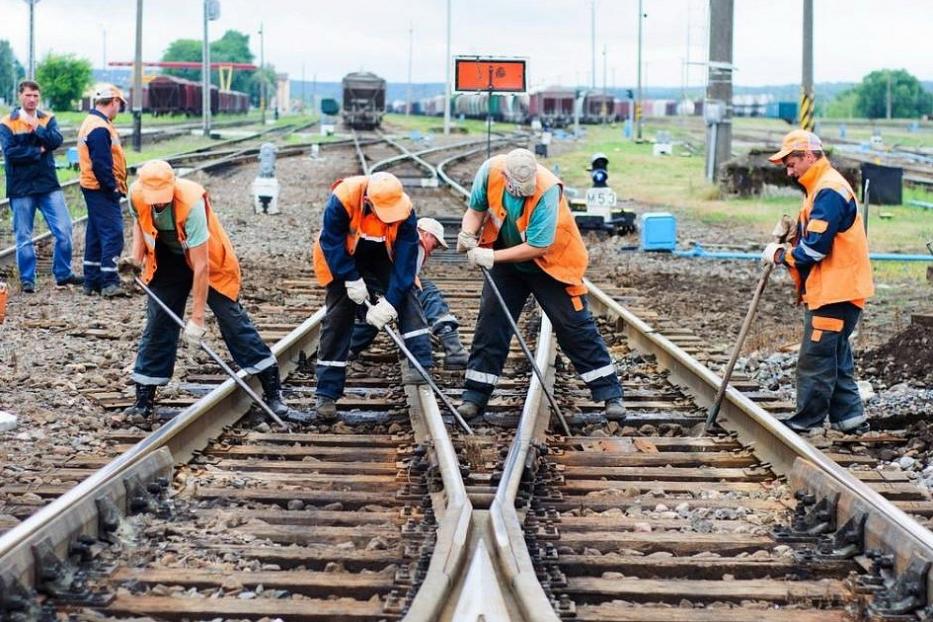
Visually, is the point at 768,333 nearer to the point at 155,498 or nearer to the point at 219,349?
the point at 219,349

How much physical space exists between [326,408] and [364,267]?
0.99 meters

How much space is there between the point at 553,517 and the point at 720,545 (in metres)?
0.73

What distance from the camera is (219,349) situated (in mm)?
9844

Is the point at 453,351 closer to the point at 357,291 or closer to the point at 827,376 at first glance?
the point at 357,291

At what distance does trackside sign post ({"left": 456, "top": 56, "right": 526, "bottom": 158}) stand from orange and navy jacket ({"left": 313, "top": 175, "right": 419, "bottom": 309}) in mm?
10443

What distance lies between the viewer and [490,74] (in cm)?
1798

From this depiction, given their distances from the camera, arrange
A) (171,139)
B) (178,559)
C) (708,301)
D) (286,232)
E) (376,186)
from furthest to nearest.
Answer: (171,139)
(286,232)
(708,301)
(376,186)
(178,559)

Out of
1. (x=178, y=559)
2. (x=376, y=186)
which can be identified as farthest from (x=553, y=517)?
(x=376, y=186)

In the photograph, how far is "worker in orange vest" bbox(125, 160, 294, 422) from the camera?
705cm

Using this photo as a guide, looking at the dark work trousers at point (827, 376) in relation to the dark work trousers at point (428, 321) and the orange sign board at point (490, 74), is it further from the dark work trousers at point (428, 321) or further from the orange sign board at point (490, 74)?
the orange sign board at point (490, 74)

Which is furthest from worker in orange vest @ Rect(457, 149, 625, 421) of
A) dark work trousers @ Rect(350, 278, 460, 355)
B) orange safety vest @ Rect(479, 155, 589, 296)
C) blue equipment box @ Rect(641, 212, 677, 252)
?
blue equipment box @ Rect(641, 212, 677, 252)

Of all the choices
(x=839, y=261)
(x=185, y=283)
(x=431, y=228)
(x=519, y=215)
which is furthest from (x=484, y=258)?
(x=839, y=261)

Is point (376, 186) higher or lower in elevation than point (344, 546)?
higher

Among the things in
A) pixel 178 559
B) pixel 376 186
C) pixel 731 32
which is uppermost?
pixel 731 32
